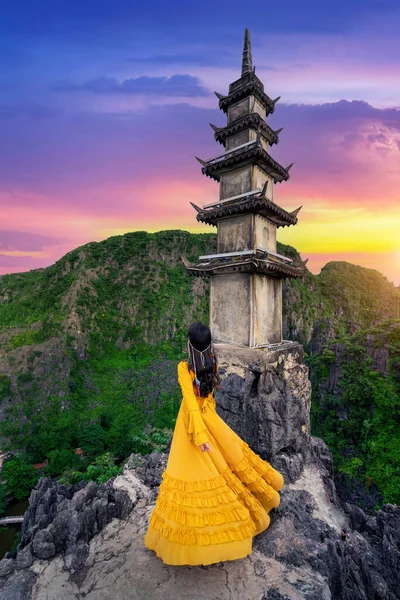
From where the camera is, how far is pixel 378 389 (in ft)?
56.3

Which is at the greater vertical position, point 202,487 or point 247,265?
point 247,265

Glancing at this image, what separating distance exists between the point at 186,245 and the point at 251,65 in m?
38.3

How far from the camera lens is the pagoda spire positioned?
11165 millimetres

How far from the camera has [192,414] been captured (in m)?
3.49

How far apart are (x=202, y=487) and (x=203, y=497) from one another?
0.36 feet

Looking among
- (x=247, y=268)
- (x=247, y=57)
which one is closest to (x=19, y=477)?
(x=247, y=268)

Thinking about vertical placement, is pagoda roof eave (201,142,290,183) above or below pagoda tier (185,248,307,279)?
above

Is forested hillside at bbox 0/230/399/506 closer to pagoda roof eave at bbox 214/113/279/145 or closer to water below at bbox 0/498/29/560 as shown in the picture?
water below at bbox 0/498/29/560

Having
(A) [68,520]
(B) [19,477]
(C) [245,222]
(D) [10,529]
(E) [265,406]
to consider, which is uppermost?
(C) [245,222]

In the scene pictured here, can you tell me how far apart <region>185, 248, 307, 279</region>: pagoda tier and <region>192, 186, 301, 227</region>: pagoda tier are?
59.1 inches

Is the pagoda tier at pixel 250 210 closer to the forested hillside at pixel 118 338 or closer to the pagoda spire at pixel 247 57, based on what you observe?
the pagoda spire at pixel 247 57

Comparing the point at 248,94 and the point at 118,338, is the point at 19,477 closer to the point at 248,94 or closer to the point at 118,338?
the point at 118,338

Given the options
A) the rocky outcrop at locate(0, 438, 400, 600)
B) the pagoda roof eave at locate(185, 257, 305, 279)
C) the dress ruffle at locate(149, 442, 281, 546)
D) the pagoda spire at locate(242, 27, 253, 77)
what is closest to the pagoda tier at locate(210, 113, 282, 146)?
the pagoda spire at locate(242, 27, 253, 77)

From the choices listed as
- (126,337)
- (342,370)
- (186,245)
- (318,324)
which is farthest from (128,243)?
(342,370)
